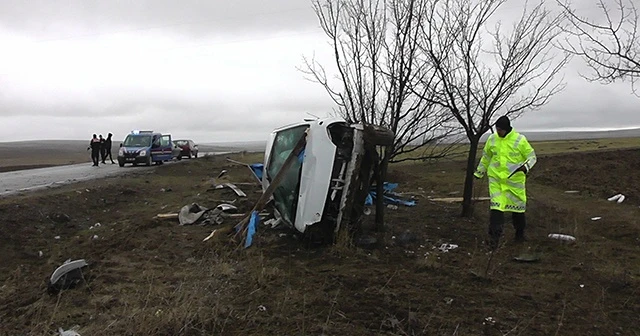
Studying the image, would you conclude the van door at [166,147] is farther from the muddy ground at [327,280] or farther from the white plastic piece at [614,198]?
the white plastic piece at [614,198]

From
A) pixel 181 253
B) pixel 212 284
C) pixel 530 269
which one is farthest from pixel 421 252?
pixel 181 253

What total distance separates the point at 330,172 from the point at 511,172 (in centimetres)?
228

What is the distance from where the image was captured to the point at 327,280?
461 centimetres

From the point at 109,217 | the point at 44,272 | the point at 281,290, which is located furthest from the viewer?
the point at 109,217

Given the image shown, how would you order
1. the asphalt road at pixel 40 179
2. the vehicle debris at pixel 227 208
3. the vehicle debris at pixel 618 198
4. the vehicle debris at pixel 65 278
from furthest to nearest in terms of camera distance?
the asphalt road at pixel 40 179 < the vehicle debris at pixel 618 198 < the vehicle debris at pixel 227 208 < the vehicle debris at pixel 65 278

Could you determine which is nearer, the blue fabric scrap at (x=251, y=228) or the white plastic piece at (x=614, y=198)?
the blue fabric scrap at (x=251, y=228)

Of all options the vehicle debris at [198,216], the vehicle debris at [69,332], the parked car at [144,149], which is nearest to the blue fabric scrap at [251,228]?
the vehicle debris at [198,216]

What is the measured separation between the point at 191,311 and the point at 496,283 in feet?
8.89

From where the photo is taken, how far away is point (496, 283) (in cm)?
454

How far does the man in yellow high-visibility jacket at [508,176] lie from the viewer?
599 centimetres

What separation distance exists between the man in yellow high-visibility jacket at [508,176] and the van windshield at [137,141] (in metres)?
22.2

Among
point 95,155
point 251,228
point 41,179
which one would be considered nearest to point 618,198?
point 251,228

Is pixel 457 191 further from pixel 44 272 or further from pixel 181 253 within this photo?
pixel 44 272

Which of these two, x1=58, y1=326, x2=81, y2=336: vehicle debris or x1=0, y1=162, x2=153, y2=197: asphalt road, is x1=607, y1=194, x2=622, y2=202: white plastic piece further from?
x1=0, y1=162, x2=153, y2=197: asphalt road
